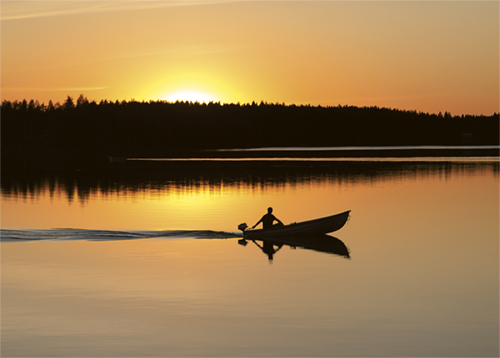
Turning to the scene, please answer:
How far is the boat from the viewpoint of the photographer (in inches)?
1524

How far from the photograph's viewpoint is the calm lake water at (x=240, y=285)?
19.1 meters

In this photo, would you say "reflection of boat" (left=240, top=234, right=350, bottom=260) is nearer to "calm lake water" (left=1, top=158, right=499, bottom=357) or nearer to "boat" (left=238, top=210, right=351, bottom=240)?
"boat" (left=238, top=210, right=351, bottom=240)

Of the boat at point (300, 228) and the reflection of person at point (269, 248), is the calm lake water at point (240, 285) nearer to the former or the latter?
the reflection of person at point (269, 248)

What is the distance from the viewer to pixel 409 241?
124ft

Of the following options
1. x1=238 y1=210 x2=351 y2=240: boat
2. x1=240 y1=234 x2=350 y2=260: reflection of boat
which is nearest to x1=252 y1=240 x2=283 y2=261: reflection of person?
x1=240 y1=234 x2=350 y2=260: reflection of boat

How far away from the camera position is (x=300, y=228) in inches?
1534

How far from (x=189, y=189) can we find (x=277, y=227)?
36844mm

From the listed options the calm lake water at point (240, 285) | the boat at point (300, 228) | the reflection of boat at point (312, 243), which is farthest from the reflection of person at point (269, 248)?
the boat at point (300, 228)

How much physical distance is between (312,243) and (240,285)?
1176cm

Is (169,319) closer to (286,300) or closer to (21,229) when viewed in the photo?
(286,300)

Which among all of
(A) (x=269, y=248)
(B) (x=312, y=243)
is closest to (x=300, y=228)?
(B) (x=312, y=243)

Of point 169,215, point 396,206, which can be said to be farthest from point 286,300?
point 396,206

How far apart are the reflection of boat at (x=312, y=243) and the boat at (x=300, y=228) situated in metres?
0.23

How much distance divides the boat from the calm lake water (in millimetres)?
753
